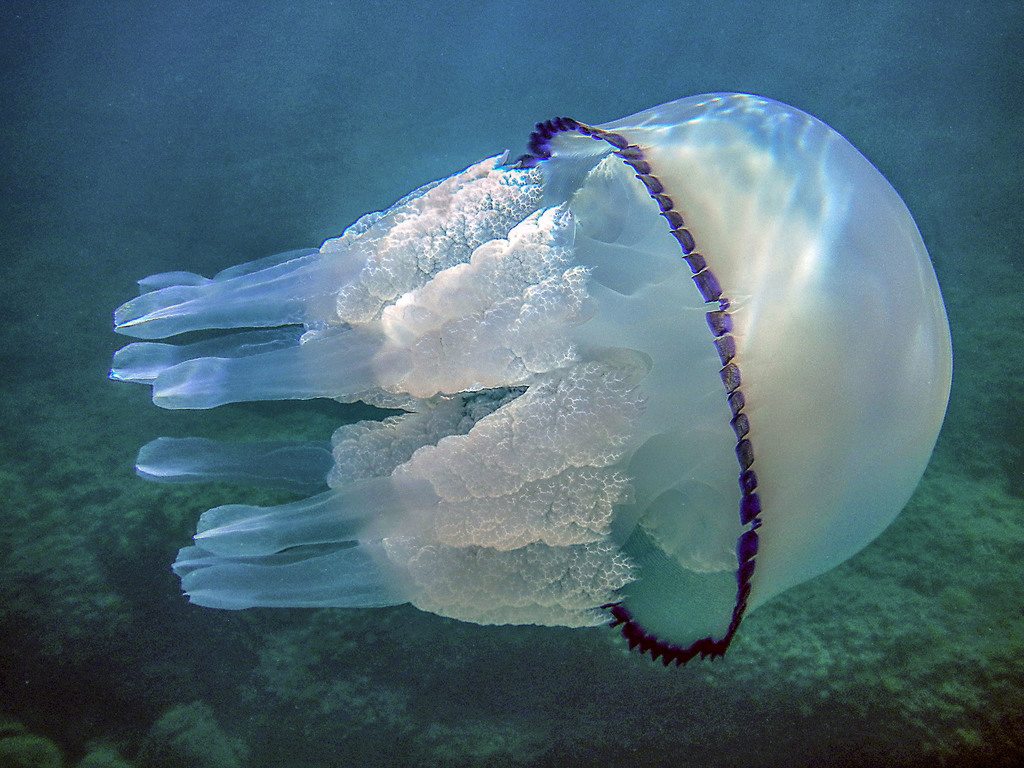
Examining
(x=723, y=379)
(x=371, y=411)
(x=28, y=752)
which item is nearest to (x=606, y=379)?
(x=723, y=379)

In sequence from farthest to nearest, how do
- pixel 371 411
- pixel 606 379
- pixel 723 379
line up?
pixel 371 411 → pixel 606 379 → pixel 723 379

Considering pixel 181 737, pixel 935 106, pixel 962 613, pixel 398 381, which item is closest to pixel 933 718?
pixel 962 613

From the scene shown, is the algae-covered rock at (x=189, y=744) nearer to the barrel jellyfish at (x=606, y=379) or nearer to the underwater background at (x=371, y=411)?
the underwater background at (x=371, y=411)

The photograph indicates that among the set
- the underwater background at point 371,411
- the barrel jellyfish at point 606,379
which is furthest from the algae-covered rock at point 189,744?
the barrel jellyfish at point 606,379

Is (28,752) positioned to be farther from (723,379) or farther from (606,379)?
(723,379)

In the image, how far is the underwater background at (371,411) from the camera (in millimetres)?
1763

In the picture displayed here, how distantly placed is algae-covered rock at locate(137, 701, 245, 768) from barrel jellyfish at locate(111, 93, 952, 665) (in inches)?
12.7

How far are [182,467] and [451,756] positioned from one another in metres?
1.37

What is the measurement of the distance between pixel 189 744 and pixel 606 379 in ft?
4.86

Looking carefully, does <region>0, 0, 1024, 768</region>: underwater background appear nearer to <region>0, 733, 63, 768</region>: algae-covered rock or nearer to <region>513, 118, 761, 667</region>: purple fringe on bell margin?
<region>0, 733, 63, 768</region>: algae-covered rock

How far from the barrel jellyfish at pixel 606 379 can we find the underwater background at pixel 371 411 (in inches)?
8.7

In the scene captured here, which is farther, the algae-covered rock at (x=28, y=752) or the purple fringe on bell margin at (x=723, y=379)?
the algae-covered rock at (x=28, y=752)

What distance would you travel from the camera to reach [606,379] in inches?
67.2

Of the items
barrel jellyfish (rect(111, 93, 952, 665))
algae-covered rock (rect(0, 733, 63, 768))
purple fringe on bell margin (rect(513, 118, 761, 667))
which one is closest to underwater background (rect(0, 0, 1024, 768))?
algae-covered rock (rect(0, 733, 63, 768))
